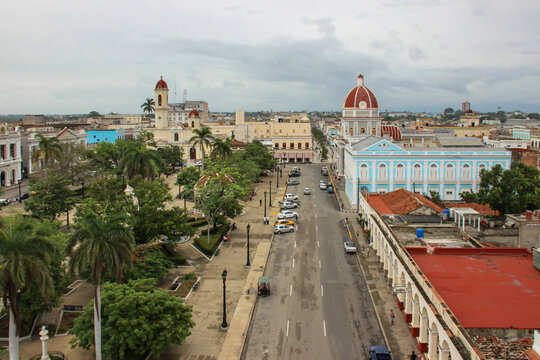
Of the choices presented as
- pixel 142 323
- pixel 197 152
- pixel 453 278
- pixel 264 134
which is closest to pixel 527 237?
pixel 453 278

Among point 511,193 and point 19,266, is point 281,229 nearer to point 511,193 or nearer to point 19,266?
point 511,193

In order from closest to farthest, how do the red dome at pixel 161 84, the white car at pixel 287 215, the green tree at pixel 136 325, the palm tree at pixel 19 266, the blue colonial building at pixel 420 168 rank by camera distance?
1. the palm tree at pixel 19 266
2. the green tree at pixel 136 325
3. the white car at pixel 287 215
4. the blue colonial building at pixel 420 168
5. the red dome at pixel 161 84

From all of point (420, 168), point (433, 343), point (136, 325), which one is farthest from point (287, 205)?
point (433, 343)

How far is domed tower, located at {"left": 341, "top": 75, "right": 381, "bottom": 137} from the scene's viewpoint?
80938 mm

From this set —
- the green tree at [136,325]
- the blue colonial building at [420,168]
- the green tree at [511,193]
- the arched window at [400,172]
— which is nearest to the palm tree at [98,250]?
the green tree at [136,325]

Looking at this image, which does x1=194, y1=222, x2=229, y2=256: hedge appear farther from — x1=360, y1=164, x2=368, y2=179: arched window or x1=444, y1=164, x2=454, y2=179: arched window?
x1=444, y1=164, x2=454, y2=179: arched window

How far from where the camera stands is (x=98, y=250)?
19672 mm

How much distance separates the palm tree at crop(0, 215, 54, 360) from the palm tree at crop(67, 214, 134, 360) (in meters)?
1.21

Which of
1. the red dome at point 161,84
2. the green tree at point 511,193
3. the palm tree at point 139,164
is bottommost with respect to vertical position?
the green tree at point 511,193

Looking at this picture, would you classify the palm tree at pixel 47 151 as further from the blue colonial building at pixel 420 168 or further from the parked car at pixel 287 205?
the blue colonial building at pixel 420 168

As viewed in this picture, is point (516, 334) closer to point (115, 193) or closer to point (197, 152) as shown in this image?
point (115, 193)

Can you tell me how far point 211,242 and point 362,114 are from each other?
160 ft

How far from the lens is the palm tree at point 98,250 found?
19766mm

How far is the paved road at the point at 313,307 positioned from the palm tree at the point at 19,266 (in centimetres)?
1060
